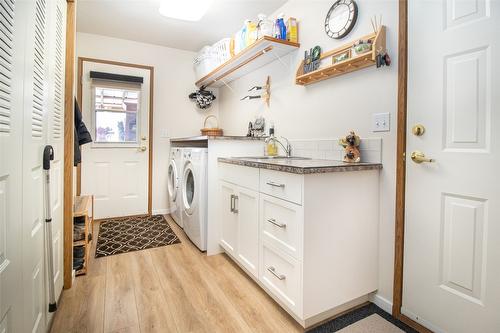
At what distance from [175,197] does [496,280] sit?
2.83 metres

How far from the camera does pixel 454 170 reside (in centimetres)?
127

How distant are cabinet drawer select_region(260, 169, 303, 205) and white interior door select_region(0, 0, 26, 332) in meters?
1.13

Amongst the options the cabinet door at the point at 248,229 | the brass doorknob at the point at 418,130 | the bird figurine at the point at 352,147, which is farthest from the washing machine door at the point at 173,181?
the brass doorknob at the point at 418,130

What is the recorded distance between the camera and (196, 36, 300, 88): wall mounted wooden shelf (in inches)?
87.8

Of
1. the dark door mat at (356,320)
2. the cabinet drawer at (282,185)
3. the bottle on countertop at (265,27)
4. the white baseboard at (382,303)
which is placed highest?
the bottle on countertop at (265,27)

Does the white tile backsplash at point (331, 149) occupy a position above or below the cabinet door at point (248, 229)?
above

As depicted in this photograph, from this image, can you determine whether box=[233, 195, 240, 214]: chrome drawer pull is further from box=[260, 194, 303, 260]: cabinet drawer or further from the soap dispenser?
the soap dispenser

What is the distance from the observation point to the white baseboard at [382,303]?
156 cm

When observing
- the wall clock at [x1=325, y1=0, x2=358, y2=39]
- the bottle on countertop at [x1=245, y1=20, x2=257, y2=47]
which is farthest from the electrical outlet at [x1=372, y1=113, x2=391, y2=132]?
the bottle on countertop at [x1=245, y1=20, x2=257, y2=47]

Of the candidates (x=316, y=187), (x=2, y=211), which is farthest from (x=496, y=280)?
(x=2, y=211)

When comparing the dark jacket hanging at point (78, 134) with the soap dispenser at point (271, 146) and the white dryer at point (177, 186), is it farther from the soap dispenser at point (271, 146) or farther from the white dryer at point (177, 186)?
the soap dispenser at point (271, 146)

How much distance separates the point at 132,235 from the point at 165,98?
1926 mm

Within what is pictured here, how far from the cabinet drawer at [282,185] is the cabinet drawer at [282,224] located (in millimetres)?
33

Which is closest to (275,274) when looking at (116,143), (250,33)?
(250,33)
